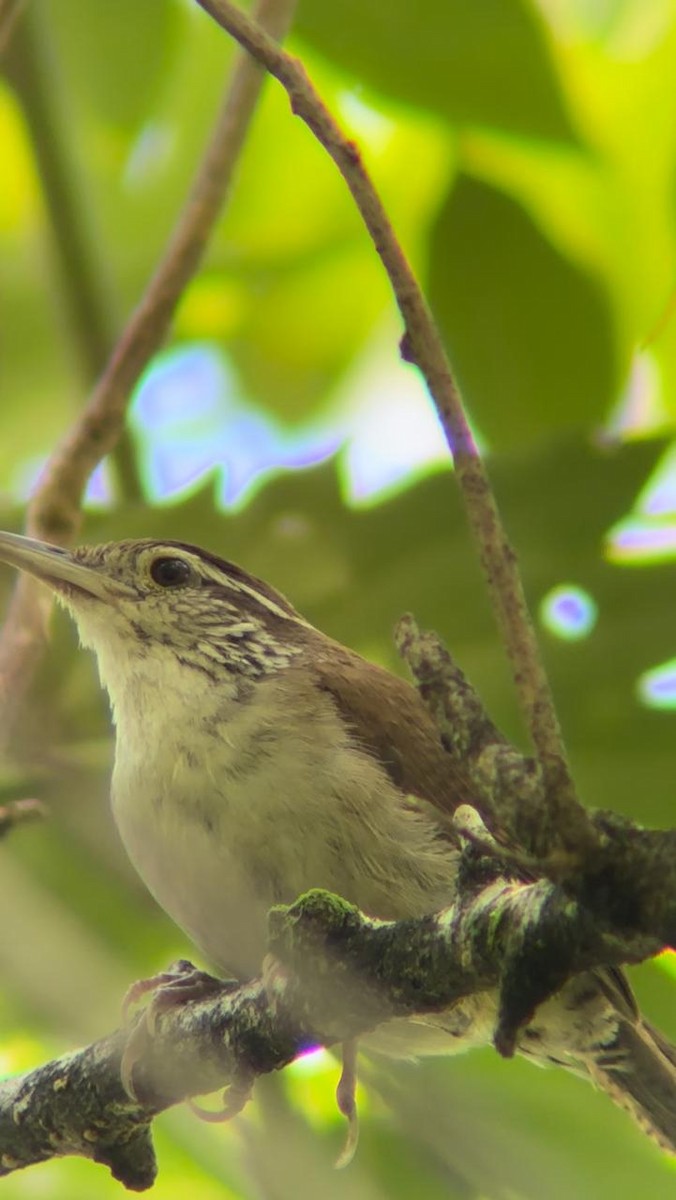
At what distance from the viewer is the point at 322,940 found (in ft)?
8.34

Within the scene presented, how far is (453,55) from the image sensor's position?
15.3ft

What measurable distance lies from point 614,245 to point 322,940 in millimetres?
3462

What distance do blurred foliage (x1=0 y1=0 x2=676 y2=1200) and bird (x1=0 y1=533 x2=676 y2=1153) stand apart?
1.23 feet

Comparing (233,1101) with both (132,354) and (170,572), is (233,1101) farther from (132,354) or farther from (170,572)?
(132,354)

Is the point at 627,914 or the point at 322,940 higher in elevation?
the point at 322,940

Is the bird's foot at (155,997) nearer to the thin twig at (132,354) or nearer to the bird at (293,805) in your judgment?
the bird at (293,805)

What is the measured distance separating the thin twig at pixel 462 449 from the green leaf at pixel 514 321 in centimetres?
249

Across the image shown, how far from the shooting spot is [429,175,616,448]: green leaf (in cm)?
482

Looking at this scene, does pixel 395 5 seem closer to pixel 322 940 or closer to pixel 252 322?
pixel 252 322

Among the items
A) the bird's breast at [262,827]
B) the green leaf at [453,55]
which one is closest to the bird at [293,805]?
the bird's breast at [262,827]

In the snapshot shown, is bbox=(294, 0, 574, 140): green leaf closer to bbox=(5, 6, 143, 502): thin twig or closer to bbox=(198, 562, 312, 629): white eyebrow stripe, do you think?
bbox=(5, 6, 143, 502): thin twig

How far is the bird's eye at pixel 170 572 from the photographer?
467 centimetres

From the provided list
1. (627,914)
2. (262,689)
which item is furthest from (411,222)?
(627,914)

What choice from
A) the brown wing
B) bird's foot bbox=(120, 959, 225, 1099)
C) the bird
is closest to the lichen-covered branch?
bird's foot bbox=(120, 959, 225, 1099)
